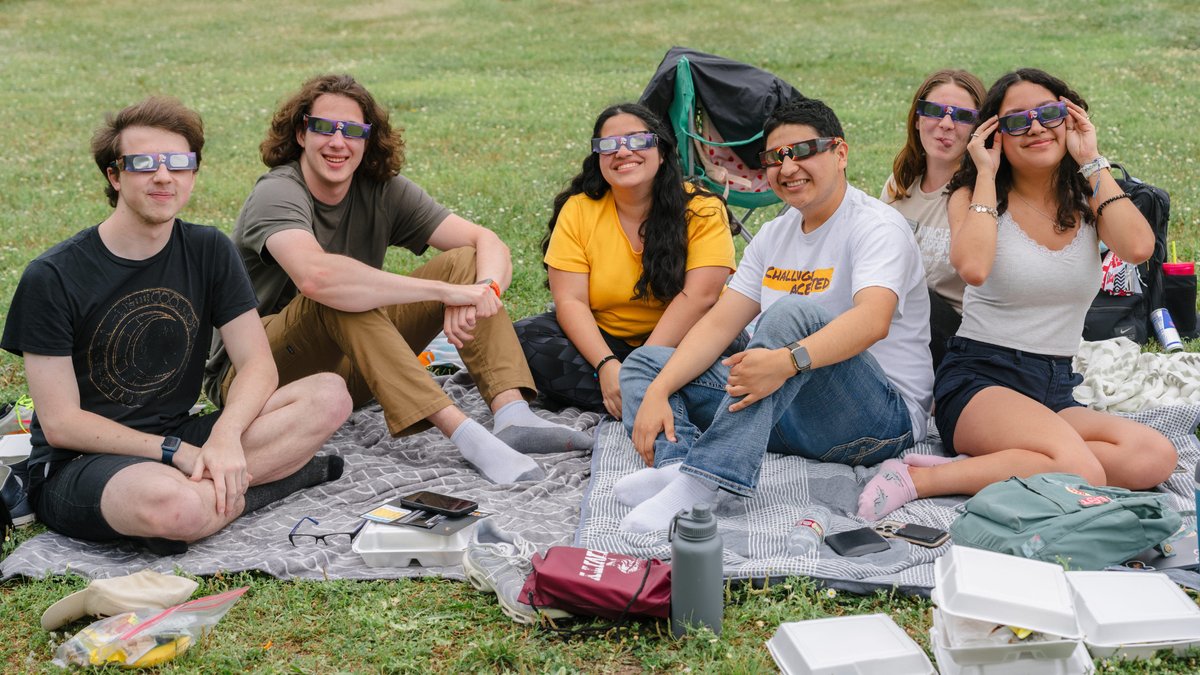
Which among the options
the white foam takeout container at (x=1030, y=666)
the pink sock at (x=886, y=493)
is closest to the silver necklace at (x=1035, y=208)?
the pink sock at (x=886, y=493)

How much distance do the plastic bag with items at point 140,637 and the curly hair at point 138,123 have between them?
1.46 m

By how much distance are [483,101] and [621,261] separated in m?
9.17

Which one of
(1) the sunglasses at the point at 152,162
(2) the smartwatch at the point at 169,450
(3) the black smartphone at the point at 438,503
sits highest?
(1) the sunglasses at the point at 152,162

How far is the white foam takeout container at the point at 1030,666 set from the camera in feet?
9.18

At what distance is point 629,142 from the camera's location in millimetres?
4902

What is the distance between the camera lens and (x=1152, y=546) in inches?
138

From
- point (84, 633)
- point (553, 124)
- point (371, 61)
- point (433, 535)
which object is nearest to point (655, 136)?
point (433, 535)

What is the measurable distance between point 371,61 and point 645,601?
15251 mm

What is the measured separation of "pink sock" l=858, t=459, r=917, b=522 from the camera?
396 centimetres

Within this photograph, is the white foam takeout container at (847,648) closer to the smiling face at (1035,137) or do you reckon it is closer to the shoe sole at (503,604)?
the shoe sole at (503,604)

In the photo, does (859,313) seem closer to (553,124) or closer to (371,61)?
(553,124)

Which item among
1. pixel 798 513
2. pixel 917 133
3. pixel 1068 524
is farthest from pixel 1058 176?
pixel 798 513

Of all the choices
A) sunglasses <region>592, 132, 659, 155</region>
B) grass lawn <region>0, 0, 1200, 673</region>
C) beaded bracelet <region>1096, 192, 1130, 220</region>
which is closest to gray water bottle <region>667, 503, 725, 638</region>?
grass lawn <region>0, 0, 1200, 673</region>

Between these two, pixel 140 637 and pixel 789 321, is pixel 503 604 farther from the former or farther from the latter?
pixel 789 321
